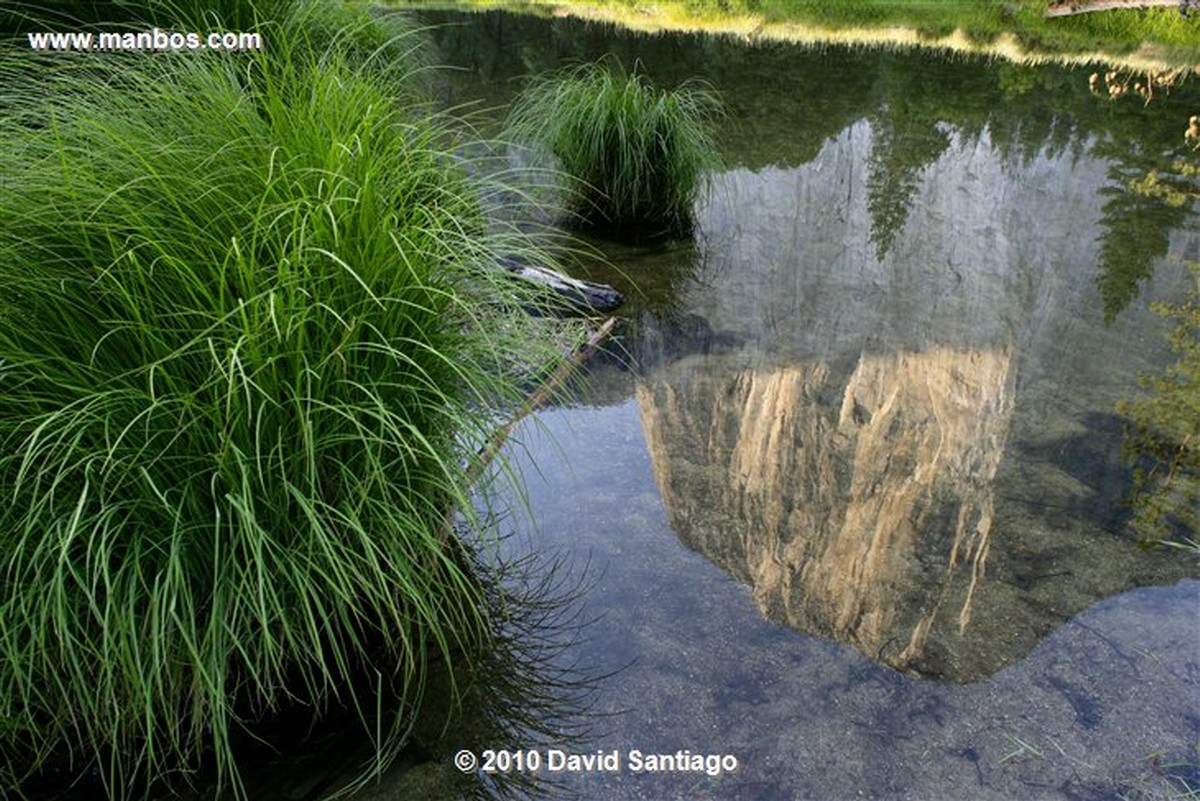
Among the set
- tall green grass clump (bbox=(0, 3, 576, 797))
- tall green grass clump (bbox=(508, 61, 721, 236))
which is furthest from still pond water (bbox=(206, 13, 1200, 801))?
tall green grass clump (bbox=(0, 3, 576, 797))

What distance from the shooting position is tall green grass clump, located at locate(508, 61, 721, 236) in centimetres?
508

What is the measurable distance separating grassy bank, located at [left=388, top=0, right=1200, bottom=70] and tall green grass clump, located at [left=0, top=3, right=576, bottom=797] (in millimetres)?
10183

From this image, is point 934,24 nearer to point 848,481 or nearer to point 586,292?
point 586,292

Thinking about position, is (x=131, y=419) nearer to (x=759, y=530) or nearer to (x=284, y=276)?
(x=284, y=276)

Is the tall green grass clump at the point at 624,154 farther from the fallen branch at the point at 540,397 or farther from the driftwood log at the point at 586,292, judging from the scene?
the fallen branch at the point at 540,397

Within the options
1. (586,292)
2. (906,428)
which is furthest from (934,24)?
(906,428)

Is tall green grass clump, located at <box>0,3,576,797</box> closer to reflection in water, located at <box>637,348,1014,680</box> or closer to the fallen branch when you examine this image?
the fallen branch

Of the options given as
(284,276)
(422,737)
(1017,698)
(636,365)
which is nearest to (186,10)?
(636,365)

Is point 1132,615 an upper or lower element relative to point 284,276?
lower

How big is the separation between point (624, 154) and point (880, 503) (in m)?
2.67

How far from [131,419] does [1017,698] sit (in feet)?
6.81

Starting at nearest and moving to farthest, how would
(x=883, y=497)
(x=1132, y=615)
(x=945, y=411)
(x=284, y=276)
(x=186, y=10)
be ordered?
(x=284, y=276) < (x=1132, y=615) < (x=883, y=497) < (x=945, y=411) < (x=186, y=10)

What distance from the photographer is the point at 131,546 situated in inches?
70.9

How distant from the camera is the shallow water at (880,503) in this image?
2178 millimetres
